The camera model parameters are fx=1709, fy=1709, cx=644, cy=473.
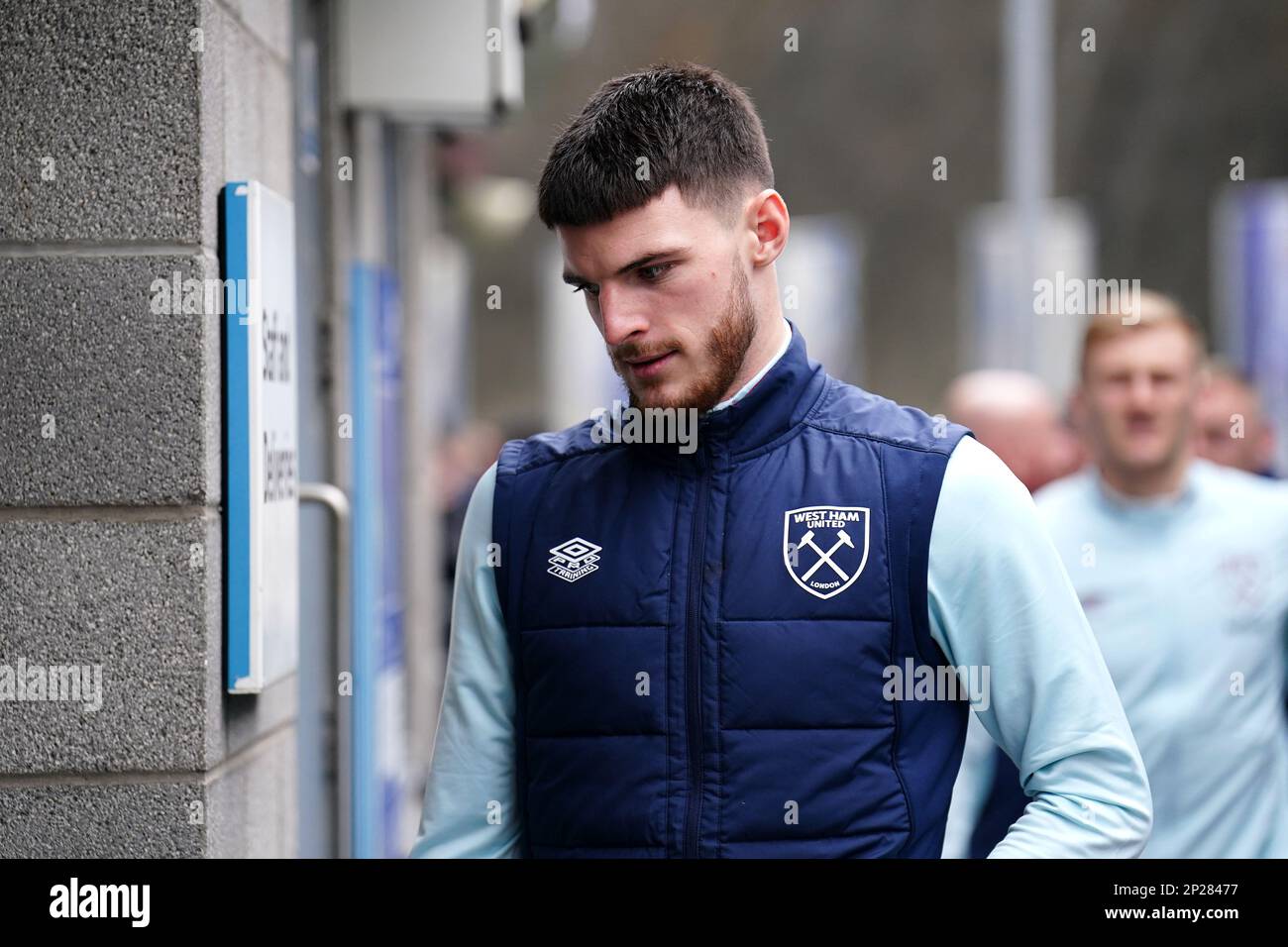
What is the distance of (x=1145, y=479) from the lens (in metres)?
3.82

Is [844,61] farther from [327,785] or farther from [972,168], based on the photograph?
[327,785]

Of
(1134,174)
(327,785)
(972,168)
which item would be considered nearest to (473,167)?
(327,785)

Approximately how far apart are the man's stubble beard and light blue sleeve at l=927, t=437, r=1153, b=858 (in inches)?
12.1

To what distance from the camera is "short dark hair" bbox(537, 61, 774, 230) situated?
2184 mm

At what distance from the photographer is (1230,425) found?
617 centimetres

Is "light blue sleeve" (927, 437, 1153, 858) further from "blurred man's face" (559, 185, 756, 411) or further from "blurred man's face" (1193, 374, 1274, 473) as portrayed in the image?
"blurred man's face" (1193, 374, 1274, 473)

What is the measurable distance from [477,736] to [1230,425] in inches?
178

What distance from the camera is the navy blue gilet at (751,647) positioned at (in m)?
2.13

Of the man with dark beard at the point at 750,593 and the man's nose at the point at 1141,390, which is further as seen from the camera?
the man's nose at the point at 1141,390

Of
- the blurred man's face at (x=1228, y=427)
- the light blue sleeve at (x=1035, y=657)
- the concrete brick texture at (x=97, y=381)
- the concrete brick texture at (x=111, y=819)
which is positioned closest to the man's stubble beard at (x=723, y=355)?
the light blue sleeve at (x=1035, y=657)

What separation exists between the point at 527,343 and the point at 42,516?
29.2 metres

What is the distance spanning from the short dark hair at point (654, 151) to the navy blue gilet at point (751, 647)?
0.87 ft

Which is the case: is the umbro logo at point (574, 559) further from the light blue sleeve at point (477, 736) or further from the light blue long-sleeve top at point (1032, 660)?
the light blue long-sleeve top at point (1032, 660)

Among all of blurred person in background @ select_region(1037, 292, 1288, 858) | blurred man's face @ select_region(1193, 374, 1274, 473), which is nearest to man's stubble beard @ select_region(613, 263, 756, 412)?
blurred person in background @ select_region(1037, 292, 1288, 858)
